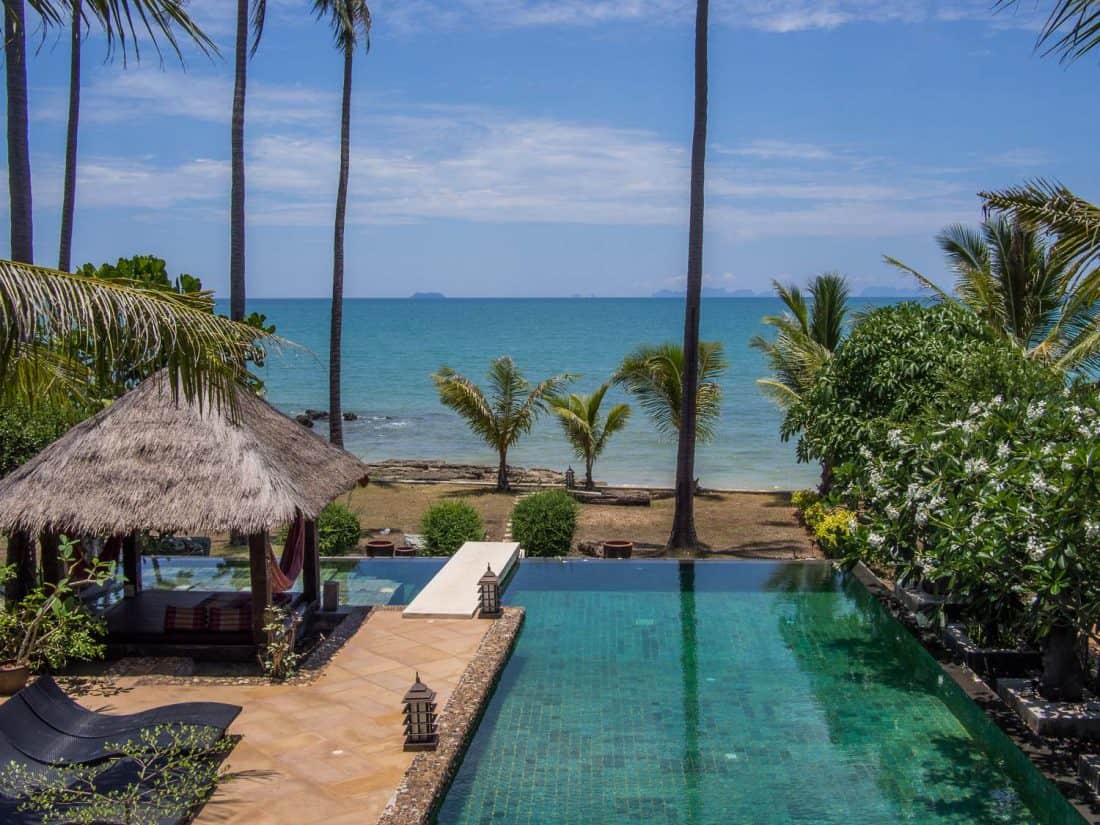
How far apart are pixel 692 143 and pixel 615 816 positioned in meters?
10.6

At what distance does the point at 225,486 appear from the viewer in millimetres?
9883

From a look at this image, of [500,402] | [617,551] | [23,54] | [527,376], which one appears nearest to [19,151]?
[23,54]

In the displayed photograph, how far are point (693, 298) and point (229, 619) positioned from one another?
26.9ft

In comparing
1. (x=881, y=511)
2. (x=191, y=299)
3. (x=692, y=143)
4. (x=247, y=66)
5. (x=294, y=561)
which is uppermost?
(x=247, y=66)

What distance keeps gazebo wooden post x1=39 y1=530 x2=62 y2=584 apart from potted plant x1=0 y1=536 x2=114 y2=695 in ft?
1.23

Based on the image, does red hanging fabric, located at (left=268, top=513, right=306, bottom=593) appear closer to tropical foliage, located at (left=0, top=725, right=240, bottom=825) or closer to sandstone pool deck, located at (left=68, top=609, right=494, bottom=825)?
sandstone pool deck, located at (left=68, top=609, right=494, bottom=825)

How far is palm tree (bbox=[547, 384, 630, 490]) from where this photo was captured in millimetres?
22188

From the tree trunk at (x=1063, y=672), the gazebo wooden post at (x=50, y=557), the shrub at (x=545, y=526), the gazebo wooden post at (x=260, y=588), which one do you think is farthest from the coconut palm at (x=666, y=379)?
the gazebo wooden post at (x=50, y=557)

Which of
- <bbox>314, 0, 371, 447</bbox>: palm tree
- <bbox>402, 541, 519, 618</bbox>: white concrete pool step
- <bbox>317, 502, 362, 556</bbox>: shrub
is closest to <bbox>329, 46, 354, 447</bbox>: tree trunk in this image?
<bbox>314, 0, 371, 447</bbox>: palm tree

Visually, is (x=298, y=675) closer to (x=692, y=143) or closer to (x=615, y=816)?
(x=615, y=816)

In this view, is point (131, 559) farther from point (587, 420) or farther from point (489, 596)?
point (587, 420)

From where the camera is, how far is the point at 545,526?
49.9 ft

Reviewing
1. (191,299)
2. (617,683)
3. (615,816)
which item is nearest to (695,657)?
(617,683)

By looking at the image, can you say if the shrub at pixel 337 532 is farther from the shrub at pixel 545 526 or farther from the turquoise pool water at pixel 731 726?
the turquoise pool water at pixel 731 726
